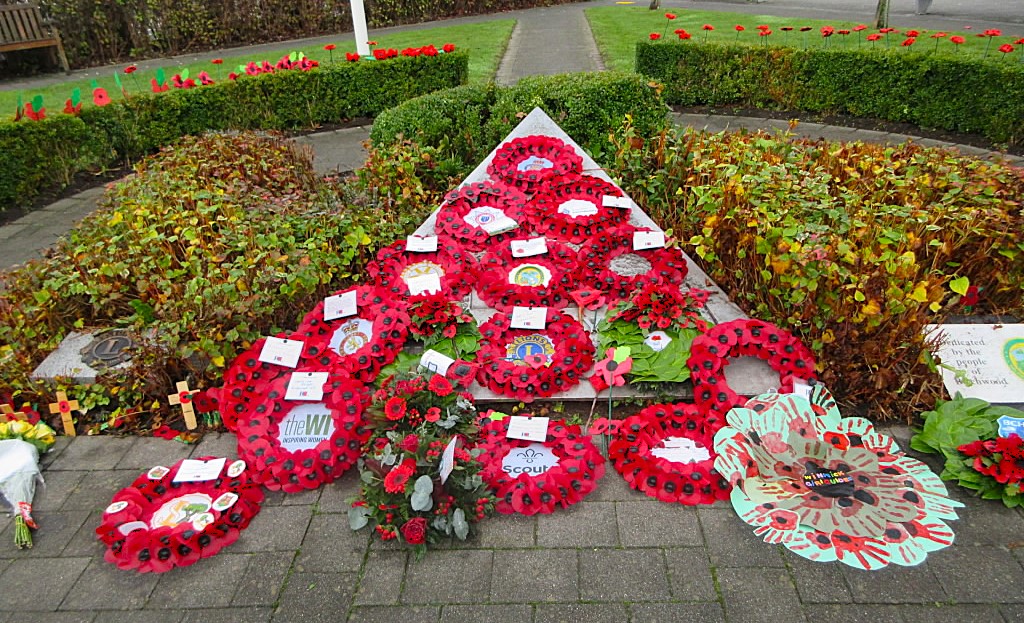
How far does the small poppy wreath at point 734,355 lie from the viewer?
339 cm

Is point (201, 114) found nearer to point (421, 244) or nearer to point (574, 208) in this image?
point (421, 244)

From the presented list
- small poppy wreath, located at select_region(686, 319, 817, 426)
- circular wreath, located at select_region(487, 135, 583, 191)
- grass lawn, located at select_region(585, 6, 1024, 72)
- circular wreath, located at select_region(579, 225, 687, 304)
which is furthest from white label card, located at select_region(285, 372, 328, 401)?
grass lawn, located at select_region(585, 6, 1024, 72)

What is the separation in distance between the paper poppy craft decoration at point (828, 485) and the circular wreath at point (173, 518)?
219 cm

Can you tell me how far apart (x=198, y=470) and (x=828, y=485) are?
2.87m

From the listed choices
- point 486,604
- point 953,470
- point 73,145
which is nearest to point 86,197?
point 73,145

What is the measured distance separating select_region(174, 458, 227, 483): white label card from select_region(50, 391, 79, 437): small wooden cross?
87 centimetres

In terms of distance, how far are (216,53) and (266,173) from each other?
11.0 meters

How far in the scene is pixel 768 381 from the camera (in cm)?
350

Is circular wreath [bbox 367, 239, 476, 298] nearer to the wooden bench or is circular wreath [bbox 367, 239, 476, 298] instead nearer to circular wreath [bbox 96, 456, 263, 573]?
circular wreath [bbox 96, 456, 263, 573]

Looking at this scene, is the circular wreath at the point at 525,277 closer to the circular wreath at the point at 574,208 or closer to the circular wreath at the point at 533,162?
the circular wreath at the point at 574,208

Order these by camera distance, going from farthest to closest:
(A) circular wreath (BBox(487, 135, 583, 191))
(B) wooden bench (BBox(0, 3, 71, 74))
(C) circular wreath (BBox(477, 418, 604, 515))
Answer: (B) wooden bench (BBox(0, 3, 71, 74)) < (A) circular wreath (BBox(487, 135, 583, 191)) < (C) circular wreath (BBox(477, 418, 604, 515))

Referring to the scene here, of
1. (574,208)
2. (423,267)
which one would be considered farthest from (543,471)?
(574,208)

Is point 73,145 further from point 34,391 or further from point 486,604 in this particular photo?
point 486,604

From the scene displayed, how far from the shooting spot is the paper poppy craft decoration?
106 inches
